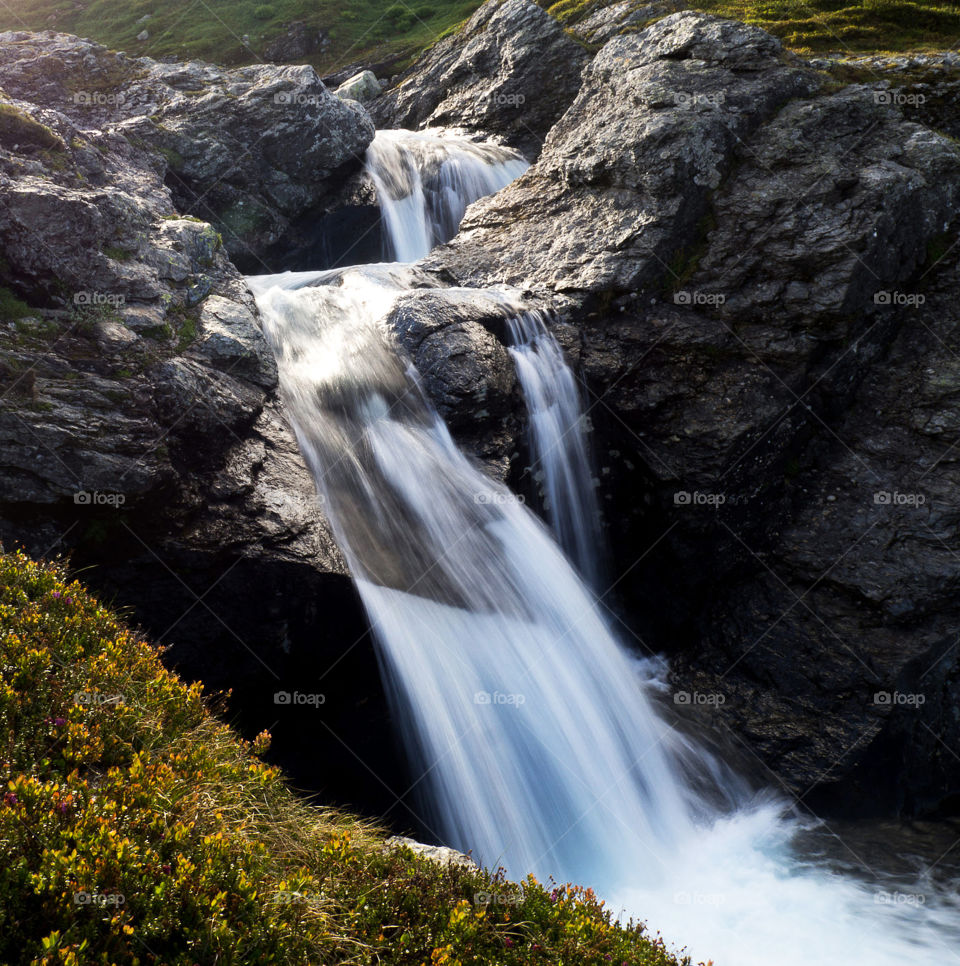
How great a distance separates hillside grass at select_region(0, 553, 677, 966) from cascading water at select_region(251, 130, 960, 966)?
252 cm

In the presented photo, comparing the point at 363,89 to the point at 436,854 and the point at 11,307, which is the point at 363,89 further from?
the point at 436,854

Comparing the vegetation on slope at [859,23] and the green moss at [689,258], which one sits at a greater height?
the vegetation on slope at [859,23]

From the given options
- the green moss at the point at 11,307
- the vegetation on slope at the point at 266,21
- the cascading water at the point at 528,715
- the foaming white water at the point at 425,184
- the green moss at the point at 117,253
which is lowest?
the cascading water at the point at 528,715

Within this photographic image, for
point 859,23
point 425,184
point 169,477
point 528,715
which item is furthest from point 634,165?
point 859,23

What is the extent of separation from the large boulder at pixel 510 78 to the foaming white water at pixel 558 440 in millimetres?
13882

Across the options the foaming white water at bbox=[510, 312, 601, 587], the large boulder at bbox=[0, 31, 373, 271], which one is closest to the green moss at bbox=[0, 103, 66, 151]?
the large boulder at bbox=[0, 31, 373, 271]

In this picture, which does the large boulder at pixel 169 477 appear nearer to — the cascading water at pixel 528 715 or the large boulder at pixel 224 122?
the cascading water at pixel 528 715

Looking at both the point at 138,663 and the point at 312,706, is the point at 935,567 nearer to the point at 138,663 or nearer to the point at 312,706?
the point at 312,706

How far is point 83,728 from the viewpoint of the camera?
5160mm

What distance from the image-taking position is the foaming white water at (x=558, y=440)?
41.9 feet

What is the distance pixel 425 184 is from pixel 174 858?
20661 millimetres

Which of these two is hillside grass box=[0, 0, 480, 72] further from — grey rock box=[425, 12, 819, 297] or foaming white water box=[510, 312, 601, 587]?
foaming white water box=[510, 312, 601, 587]

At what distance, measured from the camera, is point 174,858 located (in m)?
4.37

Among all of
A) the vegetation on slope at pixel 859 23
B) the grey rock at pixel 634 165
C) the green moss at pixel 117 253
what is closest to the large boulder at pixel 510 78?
the grey rock at pixel 634 165
